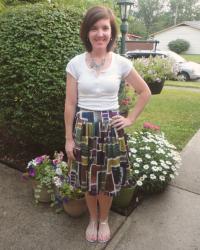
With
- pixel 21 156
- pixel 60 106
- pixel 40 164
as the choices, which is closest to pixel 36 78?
pixel 60 106

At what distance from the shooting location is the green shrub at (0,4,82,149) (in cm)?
294

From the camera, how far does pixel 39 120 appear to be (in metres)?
3.05

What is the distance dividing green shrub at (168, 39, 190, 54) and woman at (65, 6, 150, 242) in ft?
120

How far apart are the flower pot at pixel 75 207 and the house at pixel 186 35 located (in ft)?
122

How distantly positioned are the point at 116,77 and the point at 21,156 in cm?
229

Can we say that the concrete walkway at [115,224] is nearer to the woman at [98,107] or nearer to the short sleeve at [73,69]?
the woman at [98,107]

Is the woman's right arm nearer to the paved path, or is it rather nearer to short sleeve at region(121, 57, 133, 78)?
short sleeve at region(121, 57, 133, 78)

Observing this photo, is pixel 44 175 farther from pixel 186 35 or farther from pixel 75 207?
pixel 186 35

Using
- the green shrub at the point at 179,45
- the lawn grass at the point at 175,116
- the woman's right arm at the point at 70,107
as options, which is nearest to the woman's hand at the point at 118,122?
the woman's right arm at the point at 70,107

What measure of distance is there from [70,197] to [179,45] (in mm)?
36749

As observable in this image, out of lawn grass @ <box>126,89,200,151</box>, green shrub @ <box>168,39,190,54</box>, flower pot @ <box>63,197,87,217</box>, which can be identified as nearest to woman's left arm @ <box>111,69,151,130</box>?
flower pot @ <box>63,197,87,217</box>

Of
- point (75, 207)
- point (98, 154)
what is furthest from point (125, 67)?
point (75, 207)

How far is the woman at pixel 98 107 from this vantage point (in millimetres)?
2004

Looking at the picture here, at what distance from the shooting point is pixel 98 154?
218cm
